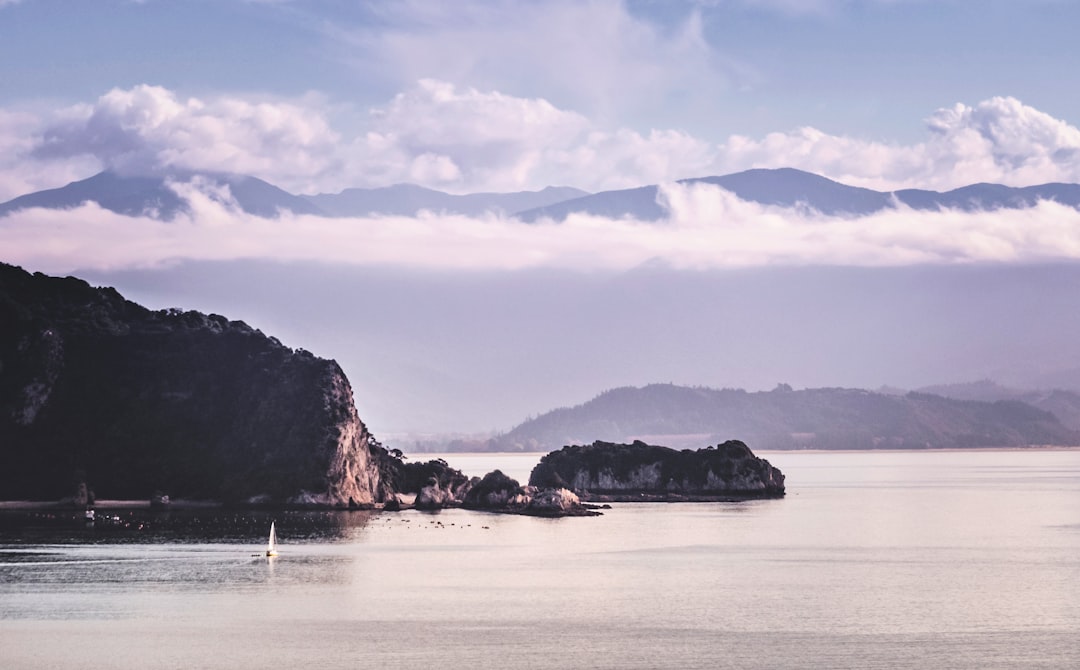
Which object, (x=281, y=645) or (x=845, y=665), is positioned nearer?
(x=845, y=665)

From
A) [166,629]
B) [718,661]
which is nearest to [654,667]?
[718,661]

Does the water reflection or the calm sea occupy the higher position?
the water reflection

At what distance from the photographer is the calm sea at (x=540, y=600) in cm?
8375

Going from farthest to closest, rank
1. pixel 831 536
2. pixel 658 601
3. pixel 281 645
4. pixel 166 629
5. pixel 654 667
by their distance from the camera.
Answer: pixel 831 536
pixel 658 601
pixel 166 629
pixel 281 645
pixel 654 667

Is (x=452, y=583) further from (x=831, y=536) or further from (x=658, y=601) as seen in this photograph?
(x=831, y=536)

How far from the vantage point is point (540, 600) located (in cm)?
10906

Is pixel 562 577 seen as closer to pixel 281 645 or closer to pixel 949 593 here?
pixel 949 593

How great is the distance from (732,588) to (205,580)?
43.0m

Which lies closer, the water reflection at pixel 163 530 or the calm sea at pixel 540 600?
the calm sea at pixel 540 600

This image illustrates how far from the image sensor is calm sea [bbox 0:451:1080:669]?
8375 cm

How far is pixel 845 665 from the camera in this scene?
79.9 meters

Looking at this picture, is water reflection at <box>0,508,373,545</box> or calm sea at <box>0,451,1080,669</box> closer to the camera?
calm sea at <box>0,451,1080,669</box>

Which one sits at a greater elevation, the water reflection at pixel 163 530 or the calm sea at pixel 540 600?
the water reflection at pixel 163 530

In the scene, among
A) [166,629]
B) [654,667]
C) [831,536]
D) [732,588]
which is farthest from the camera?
[831,536]
